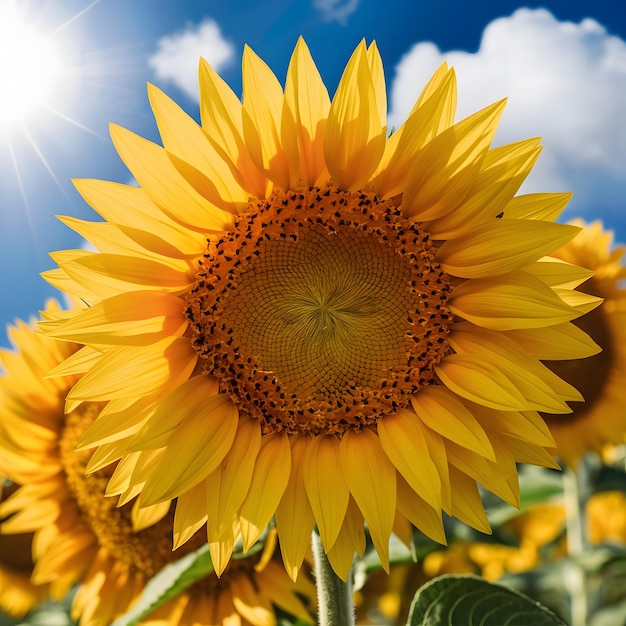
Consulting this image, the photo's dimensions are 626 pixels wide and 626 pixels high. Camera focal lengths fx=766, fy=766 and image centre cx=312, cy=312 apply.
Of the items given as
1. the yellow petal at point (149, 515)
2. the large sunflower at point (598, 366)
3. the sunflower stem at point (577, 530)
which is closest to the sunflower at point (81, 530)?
the yellow petal at point (149, 515)

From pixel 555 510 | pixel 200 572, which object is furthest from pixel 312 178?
pixel 555 510

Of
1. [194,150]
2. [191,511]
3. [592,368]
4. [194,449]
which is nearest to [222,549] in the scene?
[191,511]

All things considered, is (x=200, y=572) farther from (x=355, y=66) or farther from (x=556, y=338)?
(x=355, y=66)

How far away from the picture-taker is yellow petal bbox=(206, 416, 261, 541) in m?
1.80

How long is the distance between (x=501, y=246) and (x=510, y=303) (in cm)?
14

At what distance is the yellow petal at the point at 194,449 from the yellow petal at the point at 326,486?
21 cm

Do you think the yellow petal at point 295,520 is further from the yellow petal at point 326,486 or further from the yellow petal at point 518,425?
the yellow petal at point 518,425

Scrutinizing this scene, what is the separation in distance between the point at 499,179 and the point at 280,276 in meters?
0.62

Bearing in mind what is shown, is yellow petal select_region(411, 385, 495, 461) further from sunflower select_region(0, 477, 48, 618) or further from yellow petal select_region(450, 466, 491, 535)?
sunflower select_region(0, 477, 48, 618)

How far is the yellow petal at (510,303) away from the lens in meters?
1.84

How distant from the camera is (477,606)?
6.78 feet

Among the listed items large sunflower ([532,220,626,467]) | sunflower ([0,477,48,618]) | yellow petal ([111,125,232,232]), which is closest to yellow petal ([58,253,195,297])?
yellow petal ([111,125,232,232])

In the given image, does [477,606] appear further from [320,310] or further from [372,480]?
[320,310]

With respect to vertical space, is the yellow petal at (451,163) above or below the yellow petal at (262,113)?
below
